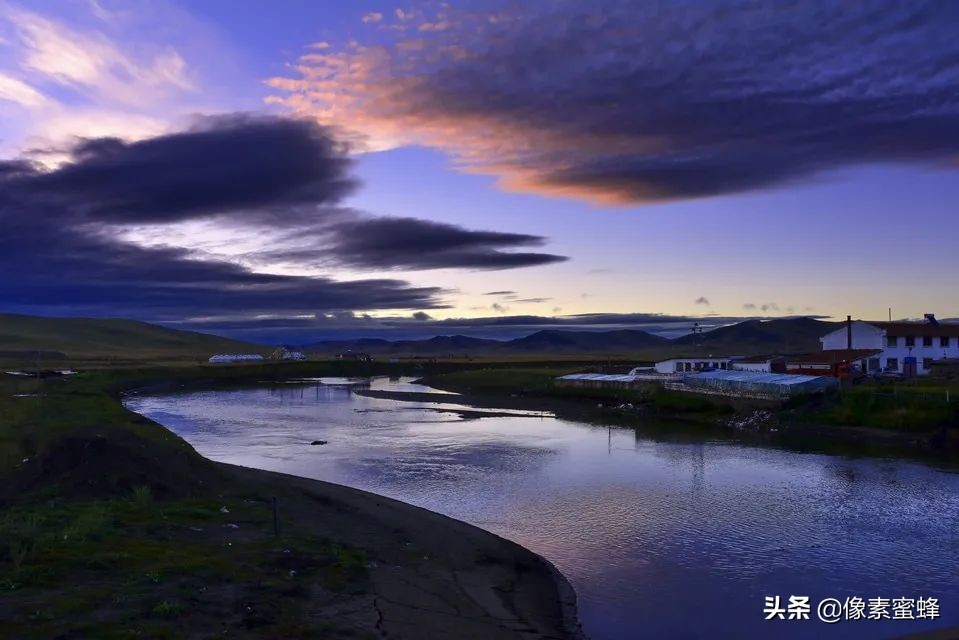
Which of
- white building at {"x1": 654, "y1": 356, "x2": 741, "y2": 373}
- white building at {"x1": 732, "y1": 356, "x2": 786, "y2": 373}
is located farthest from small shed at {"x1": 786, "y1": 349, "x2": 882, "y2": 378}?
white building at {"x1": 654, "y1": 356, "x2": 741, "y2": 373}

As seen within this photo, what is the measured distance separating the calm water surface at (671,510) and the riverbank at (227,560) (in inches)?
106

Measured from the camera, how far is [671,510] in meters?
31.8

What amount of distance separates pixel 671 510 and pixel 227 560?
19681 millimetres

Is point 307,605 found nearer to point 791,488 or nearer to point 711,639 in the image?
point 711,639

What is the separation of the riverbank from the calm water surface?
2.68 m

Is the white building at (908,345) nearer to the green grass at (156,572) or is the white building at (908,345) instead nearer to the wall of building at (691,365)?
the wall of building at (691,365)

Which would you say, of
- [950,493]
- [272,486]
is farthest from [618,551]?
[950,493]

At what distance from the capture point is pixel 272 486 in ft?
105

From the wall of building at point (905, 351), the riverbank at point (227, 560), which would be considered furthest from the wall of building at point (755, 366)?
the riverbank at point (227, 560)

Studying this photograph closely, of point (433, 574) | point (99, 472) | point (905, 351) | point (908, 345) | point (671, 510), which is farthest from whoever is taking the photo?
point (908, 345)

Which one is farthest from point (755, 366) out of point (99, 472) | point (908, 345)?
point (99, 472)

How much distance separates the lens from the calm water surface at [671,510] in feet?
68.3

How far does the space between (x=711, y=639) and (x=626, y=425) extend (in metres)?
50.1

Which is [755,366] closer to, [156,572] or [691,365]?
[691,365]
